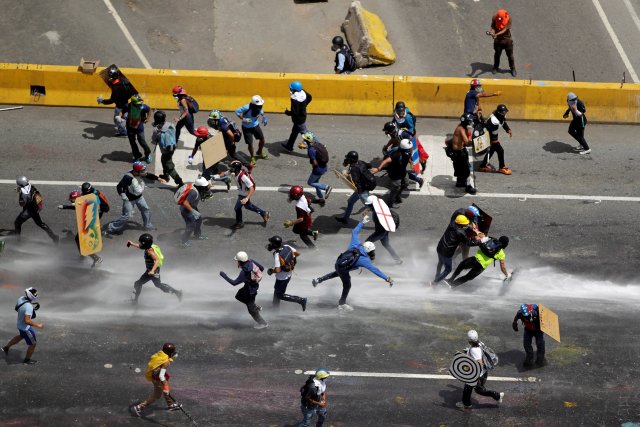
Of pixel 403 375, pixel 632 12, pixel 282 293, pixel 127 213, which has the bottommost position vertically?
pixel 403 375

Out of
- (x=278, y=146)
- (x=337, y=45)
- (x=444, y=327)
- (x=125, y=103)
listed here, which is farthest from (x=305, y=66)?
(x=444, y=327)

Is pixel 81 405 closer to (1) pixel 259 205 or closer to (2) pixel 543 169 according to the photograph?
(1) pixel 259 205


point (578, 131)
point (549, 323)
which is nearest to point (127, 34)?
point (578, 131)

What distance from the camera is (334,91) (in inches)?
992

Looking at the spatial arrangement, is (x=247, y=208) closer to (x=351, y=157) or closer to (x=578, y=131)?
(x=351, y=157)

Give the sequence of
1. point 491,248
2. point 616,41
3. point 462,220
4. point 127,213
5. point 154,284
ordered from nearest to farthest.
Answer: point 154,284 → point 491,248 → point 462,220 → point 127,213 → point 616,41

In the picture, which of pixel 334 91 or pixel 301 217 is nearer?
pixel 301 217

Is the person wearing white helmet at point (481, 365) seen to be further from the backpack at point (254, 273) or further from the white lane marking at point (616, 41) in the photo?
the white lane marking at point (616, 41)

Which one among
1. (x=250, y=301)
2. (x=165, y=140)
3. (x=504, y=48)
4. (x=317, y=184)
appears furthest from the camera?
(x=504, y=48)

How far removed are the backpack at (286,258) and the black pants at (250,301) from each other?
2.23 feet

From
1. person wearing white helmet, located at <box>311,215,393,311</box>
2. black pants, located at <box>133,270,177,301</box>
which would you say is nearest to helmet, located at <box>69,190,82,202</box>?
black pants, located at <box>133,270,177,301</box>

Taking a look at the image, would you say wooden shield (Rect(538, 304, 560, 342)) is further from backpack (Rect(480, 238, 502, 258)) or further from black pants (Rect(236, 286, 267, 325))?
black pants (Rect(236, 286, 267, 325))

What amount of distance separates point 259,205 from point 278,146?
98.7 inches

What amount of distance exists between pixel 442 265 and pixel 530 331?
2.84 metres
